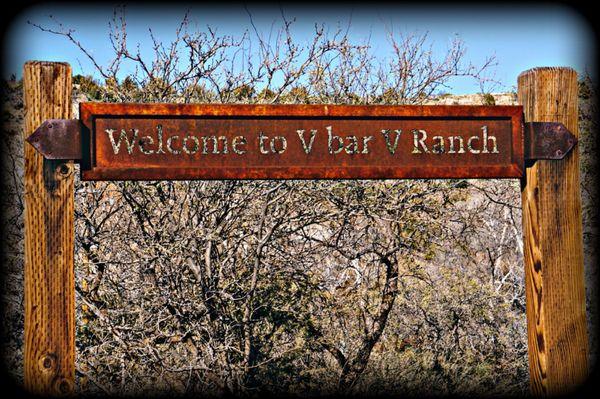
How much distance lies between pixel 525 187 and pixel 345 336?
3.12 m

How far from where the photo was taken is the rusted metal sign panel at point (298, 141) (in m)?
2.24

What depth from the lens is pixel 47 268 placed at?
2.18 metres

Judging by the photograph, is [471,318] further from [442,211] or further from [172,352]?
[172,352]

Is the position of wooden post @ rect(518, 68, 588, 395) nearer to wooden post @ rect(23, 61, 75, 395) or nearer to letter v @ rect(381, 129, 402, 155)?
letter v @ rect(381, 129, 402, 155)

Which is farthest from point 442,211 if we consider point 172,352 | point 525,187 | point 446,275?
point 525,187

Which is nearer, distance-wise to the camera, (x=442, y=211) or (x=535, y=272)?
(x=535, y=272)

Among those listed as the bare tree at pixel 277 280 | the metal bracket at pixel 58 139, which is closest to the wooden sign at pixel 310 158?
the metal bracket at pixel 58 139

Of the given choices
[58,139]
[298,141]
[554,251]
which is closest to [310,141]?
[298,141]

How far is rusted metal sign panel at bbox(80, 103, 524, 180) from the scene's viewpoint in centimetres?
224

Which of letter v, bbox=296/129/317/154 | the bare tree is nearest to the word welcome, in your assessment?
letter v, bbox=296/129/317/154

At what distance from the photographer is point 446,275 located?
→ 5648mm

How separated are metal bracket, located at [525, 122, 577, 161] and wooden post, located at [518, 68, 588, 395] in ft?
0.11

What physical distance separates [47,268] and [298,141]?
91 centimetres

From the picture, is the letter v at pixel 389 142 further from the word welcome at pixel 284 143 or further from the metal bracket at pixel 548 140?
the metal bracket at pixel 548 140
